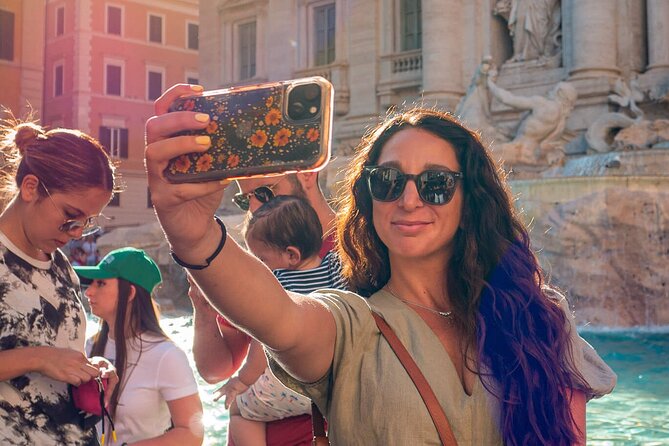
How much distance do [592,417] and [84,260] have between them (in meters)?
12.2

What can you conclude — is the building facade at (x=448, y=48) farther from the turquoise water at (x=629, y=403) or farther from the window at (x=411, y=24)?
the turquoise water at (x=629, y=403)

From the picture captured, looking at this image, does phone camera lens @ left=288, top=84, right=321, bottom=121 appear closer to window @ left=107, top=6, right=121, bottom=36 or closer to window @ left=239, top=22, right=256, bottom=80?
window @ left=239, top=22, right=256, bottom=80

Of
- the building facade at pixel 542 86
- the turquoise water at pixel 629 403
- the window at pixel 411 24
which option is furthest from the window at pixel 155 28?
the turquoise water at pixel 629 403

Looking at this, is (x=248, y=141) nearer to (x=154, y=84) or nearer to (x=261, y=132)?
(x=261, y=132)

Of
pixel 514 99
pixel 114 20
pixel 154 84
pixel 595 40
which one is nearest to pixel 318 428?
pixel 514 99

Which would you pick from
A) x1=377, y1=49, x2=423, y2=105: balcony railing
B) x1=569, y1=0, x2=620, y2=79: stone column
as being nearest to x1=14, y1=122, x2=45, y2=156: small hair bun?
x1=569, y1=0, x2=620, y2=79: stone column

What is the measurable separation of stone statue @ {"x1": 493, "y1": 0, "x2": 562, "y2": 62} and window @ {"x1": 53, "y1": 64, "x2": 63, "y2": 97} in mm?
21485

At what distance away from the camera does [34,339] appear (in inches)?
87.1

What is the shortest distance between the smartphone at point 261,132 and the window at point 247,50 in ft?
80.8

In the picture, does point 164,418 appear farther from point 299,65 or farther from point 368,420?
point 299,65

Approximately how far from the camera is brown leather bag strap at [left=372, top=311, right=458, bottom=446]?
159 centimetres

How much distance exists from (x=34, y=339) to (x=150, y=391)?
615 millimetres

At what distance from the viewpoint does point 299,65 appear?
23.6 m

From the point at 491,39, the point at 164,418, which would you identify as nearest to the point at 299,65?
the point at 491,39
